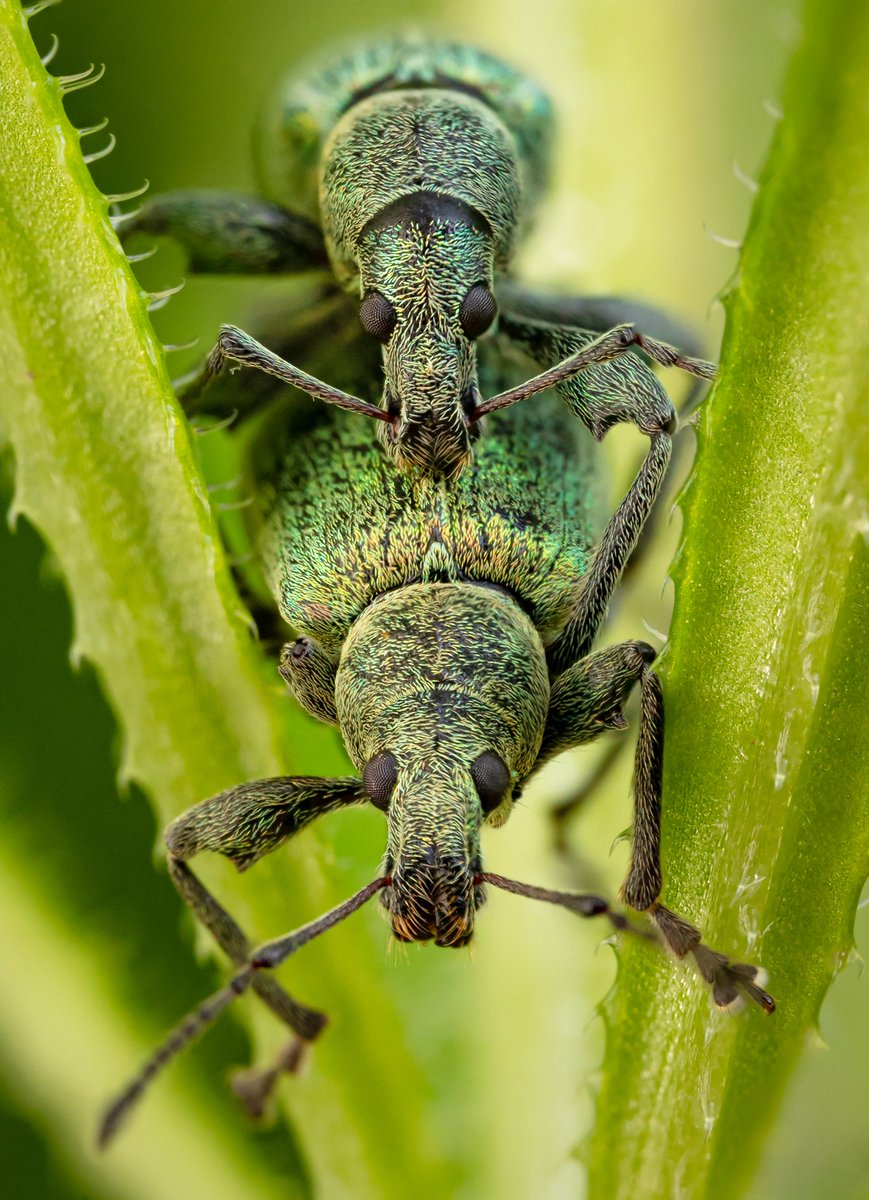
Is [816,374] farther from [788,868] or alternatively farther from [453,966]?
[453,966]

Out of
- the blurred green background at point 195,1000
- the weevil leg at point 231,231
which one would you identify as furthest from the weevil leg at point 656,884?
the weevil leg at point 231,231

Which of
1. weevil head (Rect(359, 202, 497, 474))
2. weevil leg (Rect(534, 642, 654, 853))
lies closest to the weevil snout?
weevil leg (Rect(534, 642, 654, 853))

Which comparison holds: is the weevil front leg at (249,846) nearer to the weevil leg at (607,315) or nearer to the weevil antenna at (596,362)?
the weevil antenna at (596,362)

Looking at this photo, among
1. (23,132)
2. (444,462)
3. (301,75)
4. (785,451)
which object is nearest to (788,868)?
(785,451)

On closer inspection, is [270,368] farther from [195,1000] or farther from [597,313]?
[195,1000]

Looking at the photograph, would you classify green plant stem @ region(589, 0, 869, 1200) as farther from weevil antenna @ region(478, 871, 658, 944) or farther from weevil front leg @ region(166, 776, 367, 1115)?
weevil front leg @ region(166, 776, 367, 1115)

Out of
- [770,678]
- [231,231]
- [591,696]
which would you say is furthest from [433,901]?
[231,231]
